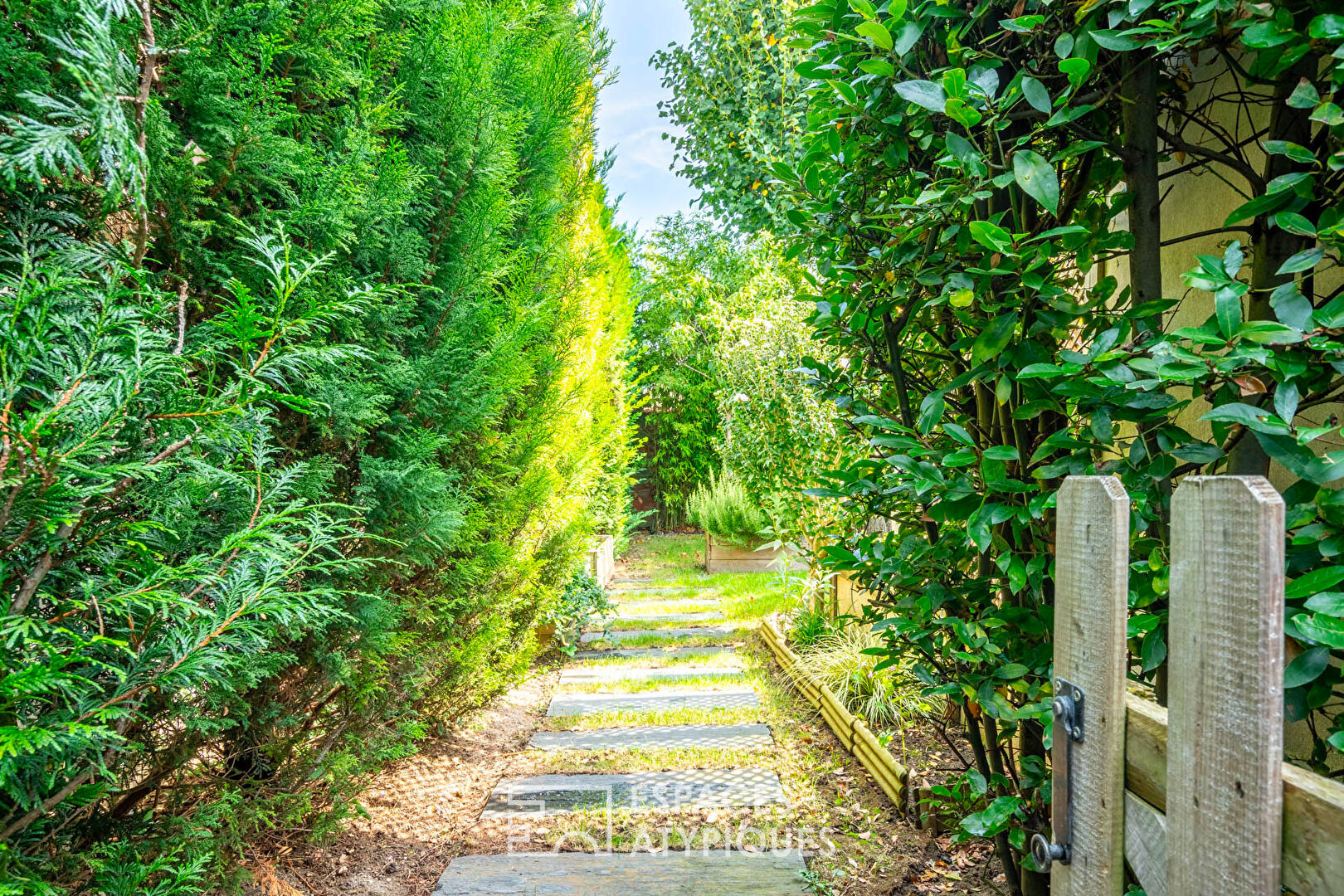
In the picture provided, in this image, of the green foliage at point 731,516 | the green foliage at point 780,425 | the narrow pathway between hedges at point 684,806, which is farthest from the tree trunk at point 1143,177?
the green foliage at point 731,516

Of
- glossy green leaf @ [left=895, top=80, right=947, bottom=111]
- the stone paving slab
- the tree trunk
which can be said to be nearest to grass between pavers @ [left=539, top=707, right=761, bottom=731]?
the stone paving slab

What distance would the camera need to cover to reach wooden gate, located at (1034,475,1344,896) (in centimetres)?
74

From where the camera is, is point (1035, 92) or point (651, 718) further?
point (651, 718)

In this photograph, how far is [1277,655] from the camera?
29.6 inches

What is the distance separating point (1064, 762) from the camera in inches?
42.9

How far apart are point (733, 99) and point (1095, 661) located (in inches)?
416

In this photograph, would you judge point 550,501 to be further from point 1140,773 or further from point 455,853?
point 1140,773

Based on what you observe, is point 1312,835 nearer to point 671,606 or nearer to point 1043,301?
point 1043,301

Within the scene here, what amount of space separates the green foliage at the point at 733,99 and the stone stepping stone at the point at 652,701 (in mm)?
6815

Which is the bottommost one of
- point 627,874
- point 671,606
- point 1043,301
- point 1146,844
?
point 627,874

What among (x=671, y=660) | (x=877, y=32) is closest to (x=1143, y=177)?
(x=877, y=32)

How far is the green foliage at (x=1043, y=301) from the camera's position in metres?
0.92

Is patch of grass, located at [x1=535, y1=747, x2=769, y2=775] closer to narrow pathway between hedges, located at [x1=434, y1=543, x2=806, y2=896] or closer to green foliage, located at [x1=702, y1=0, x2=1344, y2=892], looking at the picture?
narrow pathway between hedges, located at [x1=434, y1=543, x2=806, y2=896]

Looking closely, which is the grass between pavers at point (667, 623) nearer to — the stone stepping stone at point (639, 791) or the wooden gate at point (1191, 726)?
the stone stepping stone at point (639, 791)
